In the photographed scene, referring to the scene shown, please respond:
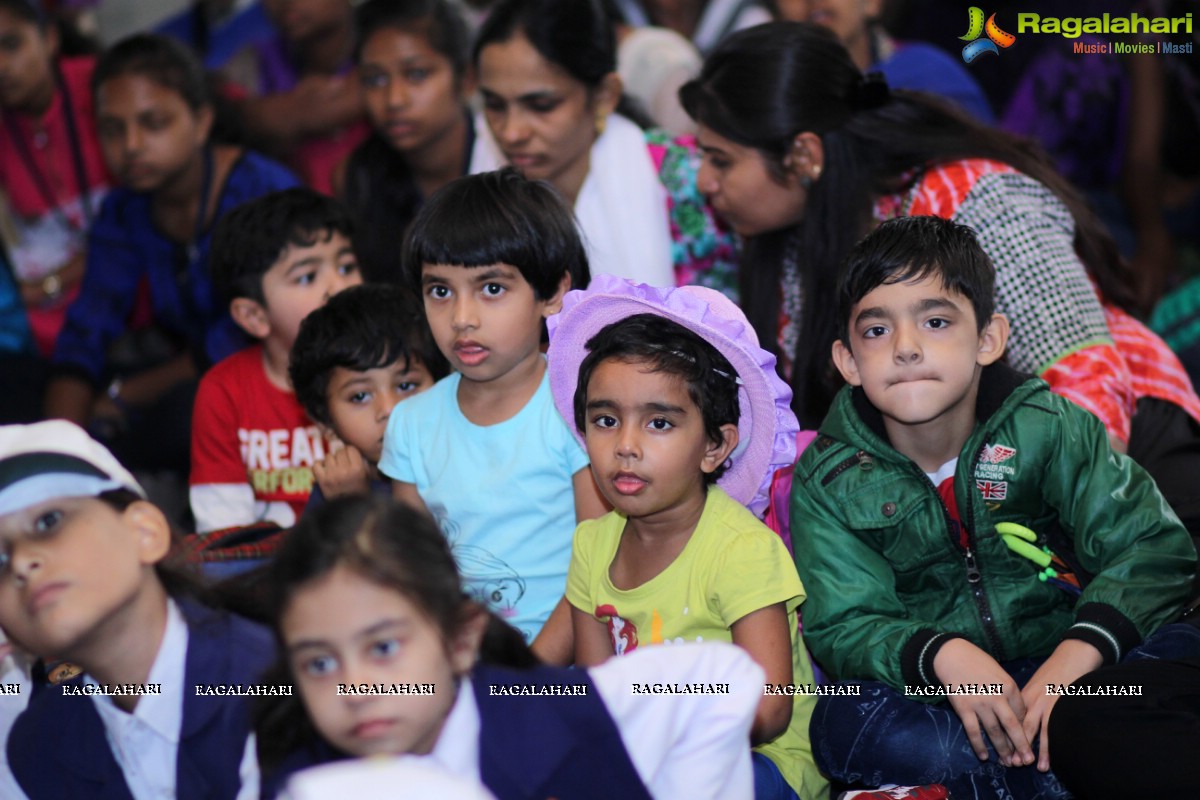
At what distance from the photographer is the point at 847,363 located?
2037 mm

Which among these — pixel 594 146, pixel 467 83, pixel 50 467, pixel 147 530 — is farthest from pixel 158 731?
pixel 467 83

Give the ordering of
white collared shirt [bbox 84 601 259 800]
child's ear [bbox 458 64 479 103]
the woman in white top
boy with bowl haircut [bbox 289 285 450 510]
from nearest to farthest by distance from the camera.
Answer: white collared shirt [bbox 84 601 259 800], boy with bowl haircut [bbox 289 285 450 510], the woman in white top, child's ear [bbox 458 64 479 103]

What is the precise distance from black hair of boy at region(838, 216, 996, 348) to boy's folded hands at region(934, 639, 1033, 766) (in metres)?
0.51

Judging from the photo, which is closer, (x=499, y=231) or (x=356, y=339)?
(x=499, y=231)

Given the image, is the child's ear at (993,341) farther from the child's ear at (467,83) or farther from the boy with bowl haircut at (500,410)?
the child's ear at (467,83)

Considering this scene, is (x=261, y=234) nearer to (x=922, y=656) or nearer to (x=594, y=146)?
(x=594, y=146)

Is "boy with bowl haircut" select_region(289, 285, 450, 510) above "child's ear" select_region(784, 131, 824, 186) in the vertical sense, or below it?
below

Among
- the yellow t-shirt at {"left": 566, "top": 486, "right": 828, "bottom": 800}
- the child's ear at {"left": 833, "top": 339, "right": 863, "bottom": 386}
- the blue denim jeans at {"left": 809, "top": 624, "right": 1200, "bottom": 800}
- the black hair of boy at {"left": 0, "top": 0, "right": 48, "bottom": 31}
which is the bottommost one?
the blue denim jeans at {"left": 809, "top": 624, "right": 1200, "bottom": 800}

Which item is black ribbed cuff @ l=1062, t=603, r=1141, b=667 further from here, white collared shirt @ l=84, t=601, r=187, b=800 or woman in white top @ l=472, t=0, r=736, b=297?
woman in white top @ l=472, t=0, r=736, b=297

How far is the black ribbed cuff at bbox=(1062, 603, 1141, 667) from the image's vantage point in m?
1.84

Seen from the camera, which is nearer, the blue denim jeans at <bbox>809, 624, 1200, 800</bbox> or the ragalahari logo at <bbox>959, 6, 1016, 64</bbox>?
the blue denim jeans at <bbox>809, 624, 1200, 800</bbox>

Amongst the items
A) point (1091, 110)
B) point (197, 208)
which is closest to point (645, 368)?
point (197, 208)

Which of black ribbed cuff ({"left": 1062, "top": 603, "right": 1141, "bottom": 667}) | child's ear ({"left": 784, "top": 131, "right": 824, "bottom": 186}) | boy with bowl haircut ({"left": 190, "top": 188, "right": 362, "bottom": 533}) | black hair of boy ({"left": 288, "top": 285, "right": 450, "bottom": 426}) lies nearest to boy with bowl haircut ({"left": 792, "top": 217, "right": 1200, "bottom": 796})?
black ribbed cuff ({"left": 1062, "top": 603, "right": 1141, "bottom": 667})

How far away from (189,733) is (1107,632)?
125cm
